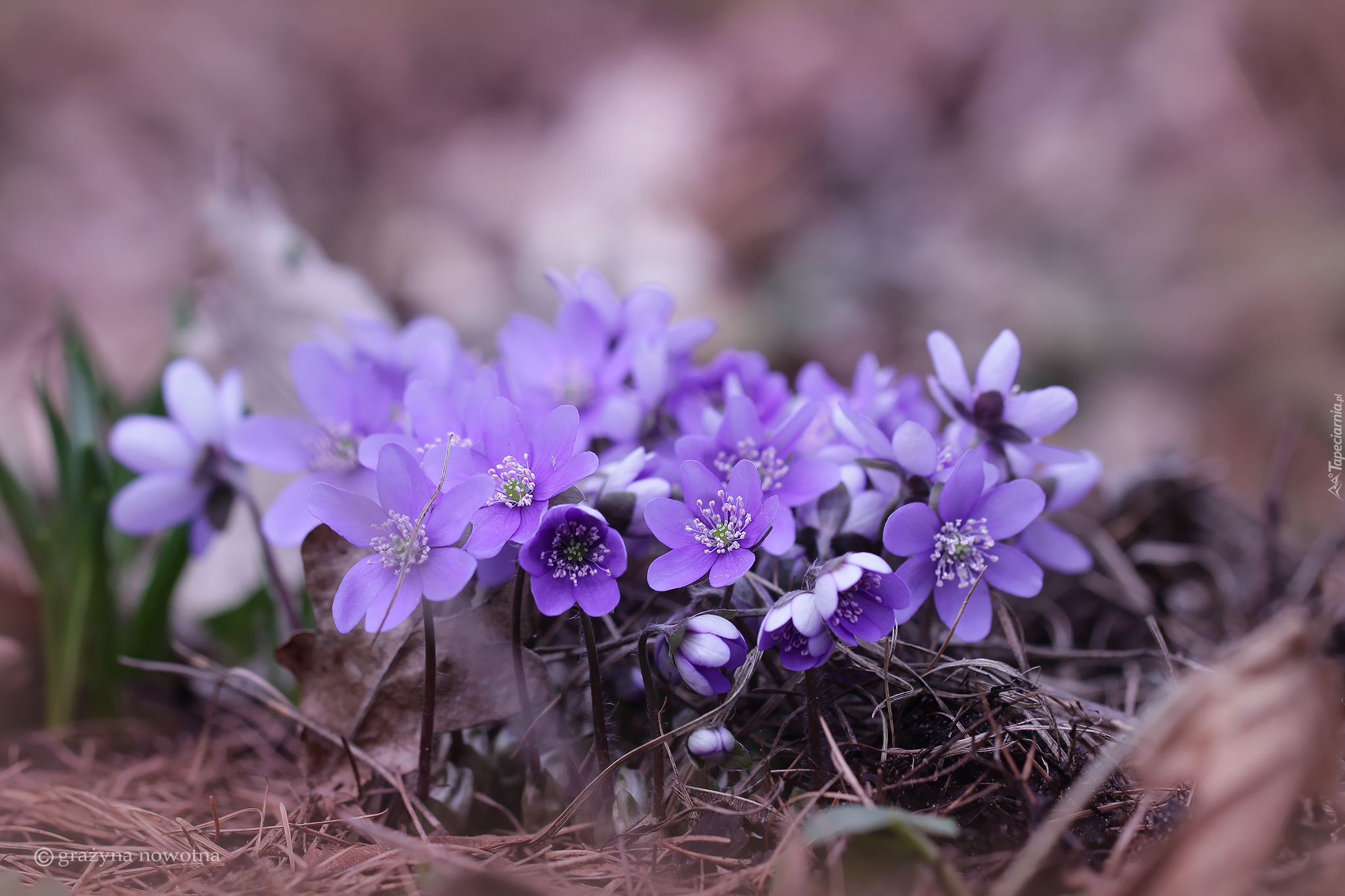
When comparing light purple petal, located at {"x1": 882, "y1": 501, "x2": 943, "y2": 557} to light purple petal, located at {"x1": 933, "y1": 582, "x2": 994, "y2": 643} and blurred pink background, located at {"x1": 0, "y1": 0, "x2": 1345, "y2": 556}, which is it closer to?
light purple petal, located at {"x1": 933, "y1": 582, "x2": 994, "y2": 643}

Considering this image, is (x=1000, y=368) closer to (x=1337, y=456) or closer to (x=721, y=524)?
(x=721, y=524)

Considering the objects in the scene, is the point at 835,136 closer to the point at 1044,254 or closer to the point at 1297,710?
the point at 1044,254

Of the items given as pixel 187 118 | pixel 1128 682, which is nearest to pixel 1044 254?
pixel 1128 682

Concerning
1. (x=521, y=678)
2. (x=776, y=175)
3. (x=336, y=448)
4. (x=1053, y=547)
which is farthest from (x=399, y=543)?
(x=776, y=175)

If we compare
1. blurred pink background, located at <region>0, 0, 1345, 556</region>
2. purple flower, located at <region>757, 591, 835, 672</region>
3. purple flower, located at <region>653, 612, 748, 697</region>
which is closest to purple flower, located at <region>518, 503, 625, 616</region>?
purple flower, located at <region>653, 612, 748, 697</region>

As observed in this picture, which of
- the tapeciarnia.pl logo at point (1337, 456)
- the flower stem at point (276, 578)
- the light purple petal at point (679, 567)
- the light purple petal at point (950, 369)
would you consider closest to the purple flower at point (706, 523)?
the light purple petal at point (679, 567)
